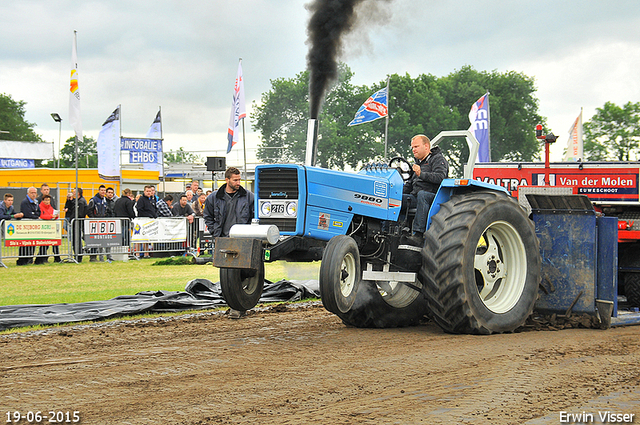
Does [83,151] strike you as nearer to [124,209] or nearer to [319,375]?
[124,209]

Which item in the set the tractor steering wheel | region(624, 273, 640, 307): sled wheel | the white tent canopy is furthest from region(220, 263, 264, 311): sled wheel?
the white tent canopy

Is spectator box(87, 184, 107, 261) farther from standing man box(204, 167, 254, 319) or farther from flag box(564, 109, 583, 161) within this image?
flag box(564, 109, 583, 161)

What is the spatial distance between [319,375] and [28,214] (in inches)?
528

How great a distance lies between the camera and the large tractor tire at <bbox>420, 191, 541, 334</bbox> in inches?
249

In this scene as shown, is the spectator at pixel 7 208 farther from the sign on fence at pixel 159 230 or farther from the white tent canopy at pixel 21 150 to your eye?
the white tent canopy at pixel 21 150

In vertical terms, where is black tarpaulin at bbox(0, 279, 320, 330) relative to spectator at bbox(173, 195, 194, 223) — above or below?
below

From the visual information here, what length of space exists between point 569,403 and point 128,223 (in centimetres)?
1445

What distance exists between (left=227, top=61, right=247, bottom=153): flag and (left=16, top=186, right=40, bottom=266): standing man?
29.9 feet

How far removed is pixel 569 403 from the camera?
4098mm

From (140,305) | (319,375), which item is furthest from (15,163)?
(319,375)

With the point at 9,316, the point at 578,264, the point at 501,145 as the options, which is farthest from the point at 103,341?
the point at 501,145

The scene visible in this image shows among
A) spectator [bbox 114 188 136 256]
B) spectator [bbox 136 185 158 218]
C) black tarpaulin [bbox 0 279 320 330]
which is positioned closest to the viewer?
black tarpaulin [bbox 0 279 320 330]

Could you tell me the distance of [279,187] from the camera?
21.4ft

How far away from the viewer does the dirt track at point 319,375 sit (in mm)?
3915
